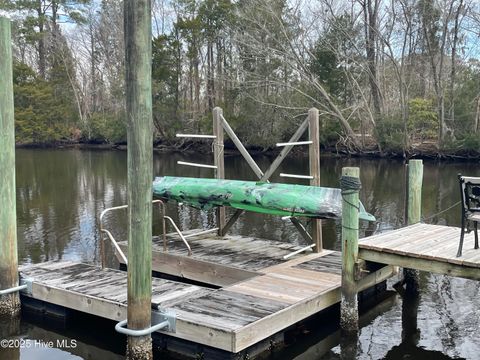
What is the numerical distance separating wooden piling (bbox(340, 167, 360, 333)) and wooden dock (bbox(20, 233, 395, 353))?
21cm

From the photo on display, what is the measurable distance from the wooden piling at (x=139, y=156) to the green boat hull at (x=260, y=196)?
2.83 m

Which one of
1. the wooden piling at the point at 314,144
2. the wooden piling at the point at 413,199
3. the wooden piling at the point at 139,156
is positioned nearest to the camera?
the wooden piling at the point at 139,156

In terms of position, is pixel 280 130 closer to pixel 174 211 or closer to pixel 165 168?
pixel 165 168

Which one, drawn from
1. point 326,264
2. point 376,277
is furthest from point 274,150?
point 376,277

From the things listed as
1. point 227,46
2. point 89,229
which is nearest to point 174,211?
point 89,229

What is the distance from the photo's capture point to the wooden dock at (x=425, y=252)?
5.63 m

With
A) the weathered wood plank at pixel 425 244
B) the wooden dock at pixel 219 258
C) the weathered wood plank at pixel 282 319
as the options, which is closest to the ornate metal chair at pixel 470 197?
the weathered wood plank at pixel 425 244

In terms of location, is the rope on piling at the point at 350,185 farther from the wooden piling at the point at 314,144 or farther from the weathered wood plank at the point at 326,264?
the wooden piling at the point at 314,144

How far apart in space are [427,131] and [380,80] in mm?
4245

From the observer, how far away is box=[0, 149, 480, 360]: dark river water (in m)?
5.90

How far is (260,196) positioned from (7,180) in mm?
3186

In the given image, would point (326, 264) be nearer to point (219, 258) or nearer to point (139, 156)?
point (219, 258)

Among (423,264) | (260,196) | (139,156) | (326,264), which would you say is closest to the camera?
(139,156)

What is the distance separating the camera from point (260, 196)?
295 inches
